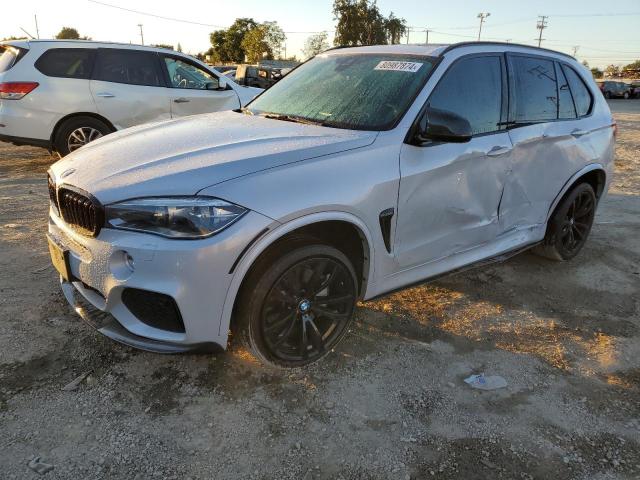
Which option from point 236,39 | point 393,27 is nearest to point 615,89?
point 393,27

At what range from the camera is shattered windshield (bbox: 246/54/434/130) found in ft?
9.94

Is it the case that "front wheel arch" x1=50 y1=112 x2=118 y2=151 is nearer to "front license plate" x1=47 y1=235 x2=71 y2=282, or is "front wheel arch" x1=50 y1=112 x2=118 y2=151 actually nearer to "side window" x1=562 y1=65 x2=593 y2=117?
"front license plate" x1=47 y1=235 x2=71 y2=282

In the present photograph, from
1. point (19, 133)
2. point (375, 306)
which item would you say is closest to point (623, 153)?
point (375, 306)

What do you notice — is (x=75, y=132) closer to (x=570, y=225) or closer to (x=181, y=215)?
(x=181, y=215)

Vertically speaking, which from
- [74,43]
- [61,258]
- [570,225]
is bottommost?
[570,225]

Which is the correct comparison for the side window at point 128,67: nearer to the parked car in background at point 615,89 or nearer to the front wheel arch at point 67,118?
the front wheel arch at point 67,118

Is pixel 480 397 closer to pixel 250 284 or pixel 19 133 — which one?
pixel 250 284

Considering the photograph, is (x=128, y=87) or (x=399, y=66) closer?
(x=399, y=66)

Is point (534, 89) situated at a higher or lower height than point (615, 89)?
higher

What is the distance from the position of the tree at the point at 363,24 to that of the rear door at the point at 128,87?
5717cm

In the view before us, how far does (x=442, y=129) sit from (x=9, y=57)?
6.81 m

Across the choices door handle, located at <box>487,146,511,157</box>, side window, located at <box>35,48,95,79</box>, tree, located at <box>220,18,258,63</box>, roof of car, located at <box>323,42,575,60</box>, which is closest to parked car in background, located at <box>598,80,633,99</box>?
side window, located at <box>35,48,95,79</box>

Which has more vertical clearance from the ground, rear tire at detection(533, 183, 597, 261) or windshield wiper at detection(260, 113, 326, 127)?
windshield wiper at detection(260, 113, 326, 127)

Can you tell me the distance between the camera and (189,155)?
102 inches
